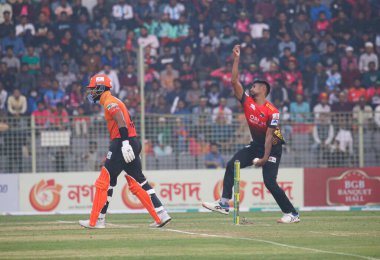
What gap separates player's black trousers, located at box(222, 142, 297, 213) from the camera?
1576 centimetres

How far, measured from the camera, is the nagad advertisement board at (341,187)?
23.8m

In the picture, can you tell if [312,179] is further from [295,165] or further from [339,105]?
[339,105]

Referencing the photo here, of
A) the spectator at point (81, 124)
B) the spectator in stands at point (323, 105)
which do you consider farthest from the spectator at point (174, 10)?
the spectator at point (81, 124)

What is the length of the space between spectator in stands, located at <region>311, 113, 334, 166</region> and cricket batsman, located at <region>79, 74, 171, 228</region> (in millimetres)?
8880

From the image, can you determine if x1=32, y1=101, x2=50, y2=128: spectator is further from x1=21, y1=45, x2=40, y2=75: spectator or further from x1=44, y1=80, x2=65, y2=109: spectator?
x1=21, y1=45, x2=40, y2=75: spectator

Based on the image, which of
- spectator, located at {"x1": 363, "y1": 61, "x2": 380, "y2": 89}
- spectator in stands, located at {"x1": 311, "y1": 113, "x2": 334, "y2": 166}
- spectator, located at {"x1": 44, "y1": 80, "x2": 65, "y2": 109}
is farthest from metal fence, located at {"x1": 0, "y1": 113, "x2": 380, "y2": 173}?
spectator, located at {"x1": 363, "y1": 61, "x2": 380, "y2": 89}

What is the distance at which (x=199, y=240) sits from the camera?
13.1 metres

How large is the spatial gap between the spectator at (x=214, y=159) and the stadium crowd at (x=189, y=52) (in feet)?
8.44

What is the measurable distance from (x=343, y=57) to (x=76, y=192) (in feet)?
32.8

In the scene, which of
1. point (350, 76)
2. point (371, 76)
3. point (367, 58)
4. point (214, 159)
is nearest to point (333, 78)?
point (350, 76)

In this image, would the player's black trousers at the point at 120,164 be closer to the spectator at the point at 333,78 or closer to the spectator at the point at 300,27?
the spectator at the point at 333,78

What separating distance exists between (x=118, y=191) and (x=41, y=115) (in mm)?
3286

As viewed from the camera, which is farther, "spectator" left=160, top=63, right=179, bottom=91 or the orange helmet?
"spectator" left=160, top=63, right=179, bottom=91

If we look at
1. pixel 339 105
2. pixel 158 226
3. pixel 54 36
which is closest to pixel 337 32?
pixel 339 105
